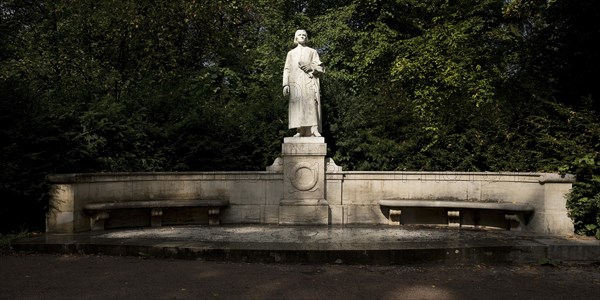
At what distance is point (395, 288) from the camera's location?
5.16 m

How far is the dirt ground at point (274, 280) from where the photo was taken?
491 cm

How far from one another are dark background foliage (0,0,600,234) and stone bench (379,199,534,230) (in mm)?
856

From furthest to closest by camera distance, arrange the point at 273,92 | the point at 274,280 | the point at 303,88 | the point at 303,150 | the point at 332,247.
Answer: the point at 273,92 → the point at 303,88 → the point at 303,150 → the point at 332,247 → the point at 274,280

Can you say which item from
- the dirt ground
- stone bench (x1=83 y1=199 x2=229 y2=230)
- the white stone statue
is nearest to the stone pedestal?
the white stone statue

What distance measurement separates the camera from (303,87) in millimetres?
9398

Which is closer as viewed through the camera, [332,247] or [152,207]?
[332,247]

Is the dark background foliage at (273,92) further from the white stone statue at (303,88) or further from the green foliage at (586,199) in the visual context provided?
the white stone statue at (303,88)

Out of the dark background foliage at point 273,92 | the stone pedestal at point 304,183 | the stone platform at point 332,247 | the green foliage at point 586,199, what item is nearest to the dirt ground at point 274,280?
the stone platform at point 332,247

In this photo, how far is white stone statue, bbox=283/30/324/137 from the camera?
932cm

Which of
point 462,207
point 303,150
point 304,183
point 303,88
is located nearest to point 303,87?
point 303,88

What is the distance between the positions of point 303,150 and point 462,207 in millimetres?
3172

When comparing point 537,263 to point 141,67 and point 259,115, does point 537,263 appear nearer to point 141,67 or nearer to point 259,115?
point 259,115

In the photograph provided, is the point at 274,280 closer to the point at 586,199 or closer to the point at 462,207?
the point at 462,207

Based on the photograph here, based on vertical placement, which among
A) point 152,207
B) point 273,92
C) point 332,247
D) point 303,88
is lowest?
point 332,247
